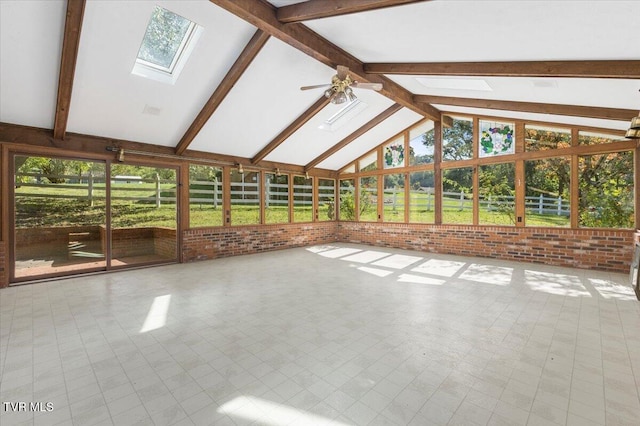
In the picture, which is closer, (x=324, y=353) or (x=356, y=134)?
(x=324, y=353)

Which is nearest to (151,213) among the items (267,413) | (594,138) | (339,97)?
(339,97)

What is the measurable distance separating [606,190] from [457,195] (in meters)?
2.80

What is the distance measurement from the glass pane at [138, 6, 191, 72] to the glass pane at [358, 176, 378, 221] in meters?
6.56

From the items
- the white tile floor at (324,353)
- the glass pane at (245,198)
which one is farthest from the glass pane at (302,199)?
the white tile floor at (324,353)

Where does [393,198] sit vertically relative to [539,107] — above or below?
below

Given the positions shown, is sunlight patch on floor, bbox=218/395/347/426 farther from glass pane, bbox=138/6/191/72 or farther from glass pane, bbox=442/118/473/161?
glass pane, bbox=442/118/473/161

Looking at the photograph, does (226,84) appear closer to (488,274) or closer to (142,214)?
(142,214)

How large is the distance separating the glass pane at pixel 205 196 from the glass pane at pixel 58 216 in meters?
1.71

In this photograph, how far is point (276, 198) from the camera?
28.8 ft

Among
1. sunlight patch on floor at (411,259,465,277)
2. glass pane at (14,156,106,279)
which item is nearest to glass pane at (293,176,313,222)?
sunlight patch on floor at (411,259,465,277)

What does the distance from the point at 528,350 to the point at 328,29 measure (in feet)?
14.8

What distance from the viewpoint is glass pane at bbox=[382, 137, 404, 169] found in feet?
28.9

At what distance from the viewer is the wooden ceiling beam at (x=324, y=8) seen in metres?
3.05

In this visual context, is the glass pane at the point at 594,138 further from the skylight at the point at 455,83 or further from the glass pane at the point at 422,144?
the glass pane at the point at 422,144
